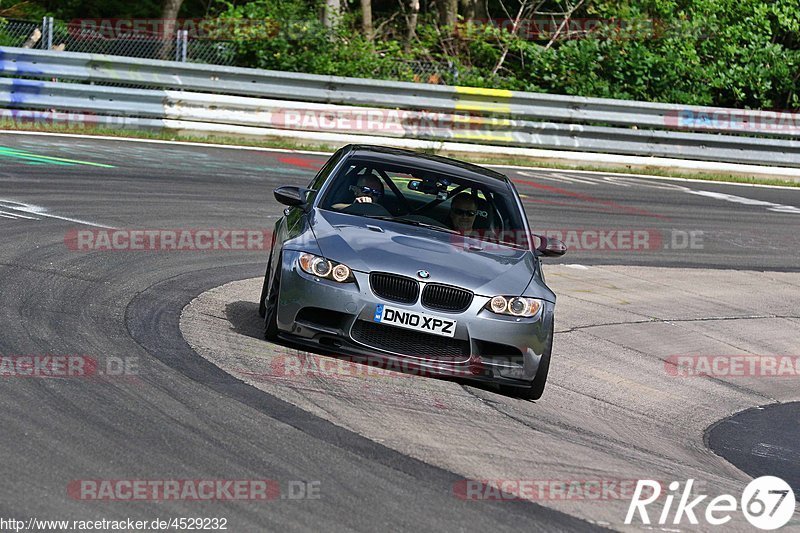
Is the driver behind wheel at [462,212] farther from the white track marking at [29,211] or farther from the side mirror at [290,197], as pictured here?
the white track marking at [29,211]

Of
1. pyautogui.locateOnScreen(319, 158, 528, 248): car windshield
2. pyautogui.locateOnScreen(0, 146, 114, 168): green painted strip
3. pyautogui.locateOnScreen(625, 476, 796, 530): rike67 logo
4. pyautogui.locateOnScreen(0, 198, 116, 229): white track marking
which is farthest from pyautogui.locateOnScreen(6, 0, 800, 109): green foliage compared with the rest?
pyautogui.locateOnScreen(625, 476, 796, 530): rike67 logo

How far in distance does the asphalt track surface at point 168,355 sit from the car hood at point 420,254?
1159 mm

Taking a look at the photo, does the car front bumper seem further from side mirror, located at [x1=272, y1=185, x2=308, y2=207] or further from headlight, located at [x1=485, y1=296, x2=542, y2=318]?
side mirror, located at [x1=272, y1=185, x2=308, y2=207]

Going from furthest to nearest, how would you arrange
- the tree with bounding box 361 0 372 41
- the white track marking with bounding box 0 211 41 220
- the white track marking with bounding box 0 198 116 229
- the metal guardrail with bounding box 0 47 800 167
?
the tree with bounding box 361 0 372 41 → the metal guardrail with bounding box 0 47 800 167 → the white track marking with bounding box 0 198 116 229 → the white track marking with bounding box 0 211 41 220

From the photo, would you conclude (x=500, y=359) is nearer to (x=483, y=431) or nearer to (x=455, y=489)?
(x=483, y=431)

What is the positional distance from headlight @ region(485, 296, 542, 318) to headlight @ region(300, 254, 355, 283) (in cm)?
93

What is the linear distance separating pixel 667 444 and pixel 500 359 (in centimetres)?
129

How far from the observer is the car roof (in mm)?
9312

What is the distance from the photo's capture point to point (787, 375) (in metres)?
11.0

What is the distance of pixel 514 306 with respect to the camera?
7859mm

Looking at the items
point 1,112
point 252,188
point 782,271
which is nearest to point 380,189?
point 252,188

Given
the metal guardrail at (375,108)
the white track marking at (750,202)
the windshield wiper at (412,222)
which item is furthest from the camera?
the white track marking at (750,202)

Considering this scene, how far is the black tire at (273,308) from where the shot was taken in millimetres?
7980

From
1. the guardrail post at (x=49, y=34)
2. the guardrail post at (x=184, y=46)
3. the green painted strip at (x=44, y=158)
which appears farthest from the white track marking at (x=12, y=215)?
the guardrail post at (x=184, y=46)
